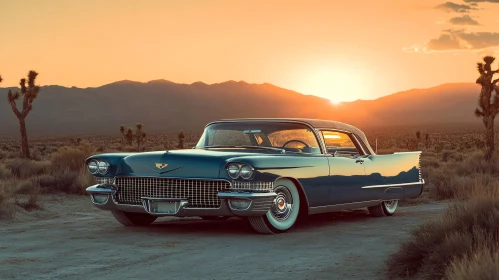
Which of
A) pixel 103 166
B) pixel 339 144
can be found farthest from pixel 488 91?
pixel 103 166

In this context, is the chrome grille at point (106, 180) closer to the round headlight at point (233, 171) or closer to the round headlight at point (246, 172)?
the round headlight at point (233, 171)

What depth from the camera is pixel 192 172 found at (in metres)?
10.2

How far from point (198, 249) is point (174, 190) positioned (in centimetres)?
137

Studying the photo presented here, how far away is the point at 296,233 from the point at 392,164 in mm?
3002

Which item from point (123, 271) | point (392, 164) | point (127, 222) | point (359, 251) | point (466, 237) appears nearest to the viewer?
point (466, 237)

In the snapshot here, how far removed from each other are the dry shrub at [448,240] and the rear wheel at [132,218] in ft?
16.3

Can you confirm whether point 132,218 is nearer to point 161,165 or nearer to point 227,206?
point 161,165

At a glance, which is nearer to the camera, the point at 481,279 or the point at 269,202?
the point at 481,279

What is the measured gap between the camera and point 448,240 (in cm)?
684

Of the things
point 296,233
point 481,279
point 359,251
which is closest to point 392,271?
point 359,251

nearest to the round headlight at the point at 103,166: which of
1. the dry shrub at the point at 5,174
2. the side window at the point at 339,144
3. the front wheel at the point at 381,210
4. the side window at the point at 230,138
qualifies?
the side window at the point at 230,138

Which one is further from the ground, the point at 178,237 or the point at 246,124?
the point at 246,124

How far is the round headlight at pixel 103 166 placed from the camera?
1110 centimetres

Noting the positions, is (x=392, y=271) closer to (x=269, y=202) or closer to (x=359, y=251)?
(x=359, y=251)
